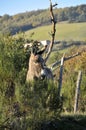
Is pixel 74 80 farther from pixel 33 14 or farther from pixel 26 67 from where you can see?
pixel 33 14

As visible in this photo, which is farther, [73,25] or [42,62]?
[73,25]

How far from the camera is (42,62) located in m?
10.8

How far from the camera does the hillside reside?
144m

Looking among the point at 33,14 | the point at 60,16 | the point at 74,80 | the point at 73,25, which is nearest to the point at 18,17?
the point at 33,14

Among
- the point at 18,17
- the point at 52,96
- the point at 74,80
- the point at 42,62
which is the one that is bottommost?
the point at 18,17

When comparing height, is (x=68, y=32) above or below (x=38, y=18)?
below

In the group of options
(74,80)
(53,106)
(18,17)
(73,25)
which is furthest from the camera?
(18,17)

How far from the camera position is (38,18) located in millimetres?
162625

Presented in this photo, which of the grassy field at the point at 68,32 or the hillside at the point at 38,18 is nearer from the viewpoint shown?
the grassy field at the point at 68,32

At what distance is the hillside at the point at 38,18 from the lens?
474 feet

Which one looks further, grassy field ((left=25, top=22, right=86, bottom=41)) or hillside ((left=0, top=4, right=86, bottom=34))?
hillside ((left=0, top=4, right=86, bottom=34))

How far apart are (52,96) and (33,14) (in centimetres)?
17173

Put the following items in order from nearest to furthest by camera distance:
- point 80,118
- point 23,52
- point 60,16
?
point 23,52, point 80,118, point 60,16

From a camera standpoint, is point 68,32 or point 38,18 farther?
point 38,18
